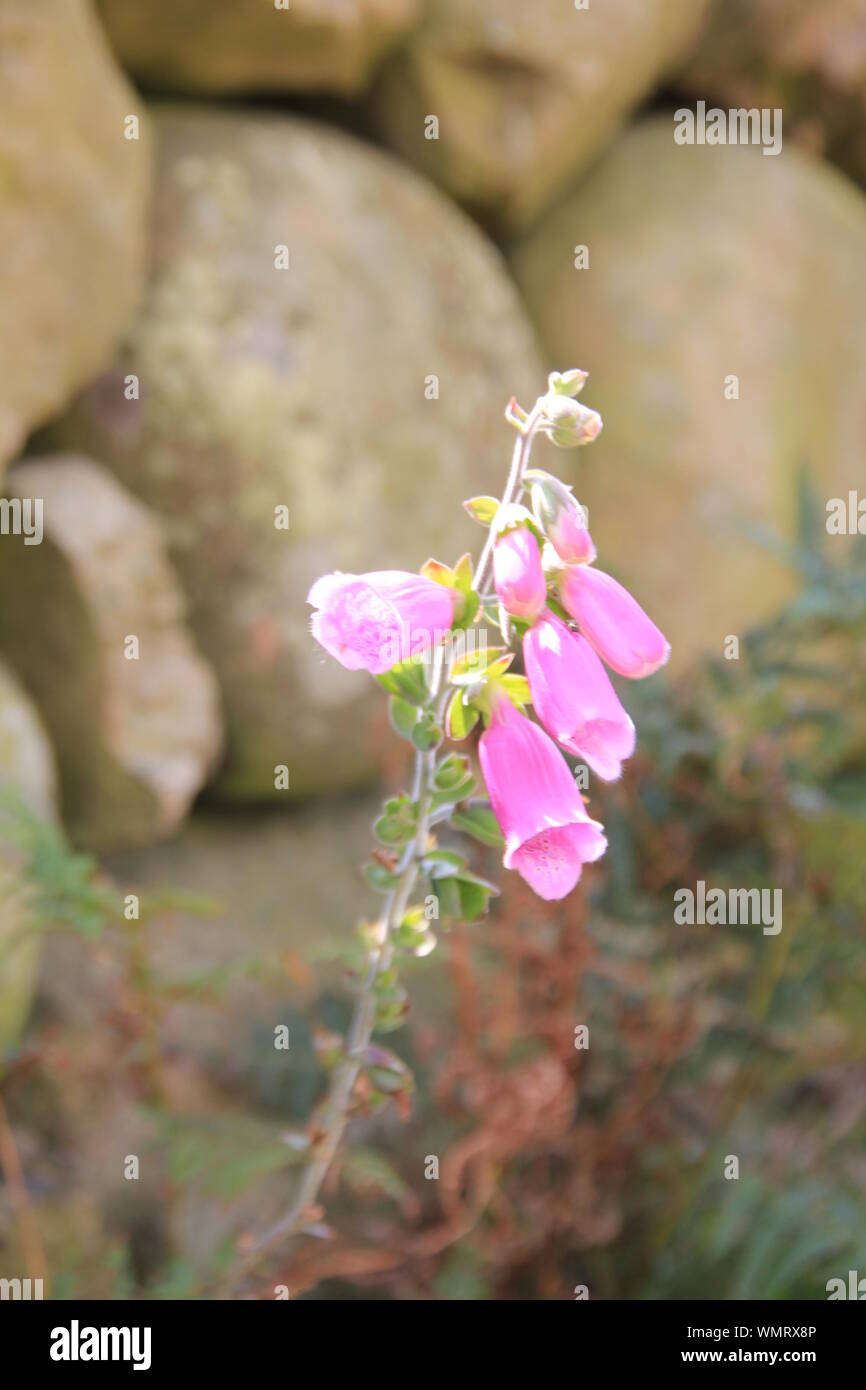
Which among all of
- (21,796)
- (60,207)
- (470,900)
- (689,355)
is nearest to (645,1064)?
(21,796)

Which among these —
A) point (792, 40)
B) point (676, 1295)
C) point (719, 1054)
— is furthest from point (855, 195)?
point (676, 1295)

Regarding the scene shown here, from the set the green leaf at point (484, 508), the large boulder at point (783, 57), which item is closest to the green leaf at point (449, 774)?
the green leaf at point (484, 508)

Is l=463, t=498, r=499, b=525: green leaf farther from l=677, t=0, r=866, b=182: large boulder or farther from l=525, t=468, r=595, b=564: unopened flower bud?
l=677, t=0, r=866, b=182: large boulder

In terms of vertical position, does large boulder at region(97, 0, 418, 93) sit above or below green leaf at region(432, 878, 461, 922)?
above

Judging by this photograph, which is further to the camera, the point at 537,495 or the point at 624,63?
the point at 624,63

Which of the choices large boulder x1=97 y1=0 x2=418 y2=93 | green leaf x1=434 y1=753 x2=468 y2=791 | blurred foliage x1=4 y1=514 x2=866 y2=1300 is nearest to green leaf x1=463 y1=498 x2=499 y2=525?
green leaf x1=434 y1=753 x2=468 y2=791

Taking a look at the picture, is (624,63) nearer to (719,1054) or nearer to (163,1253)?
(719,1054)
